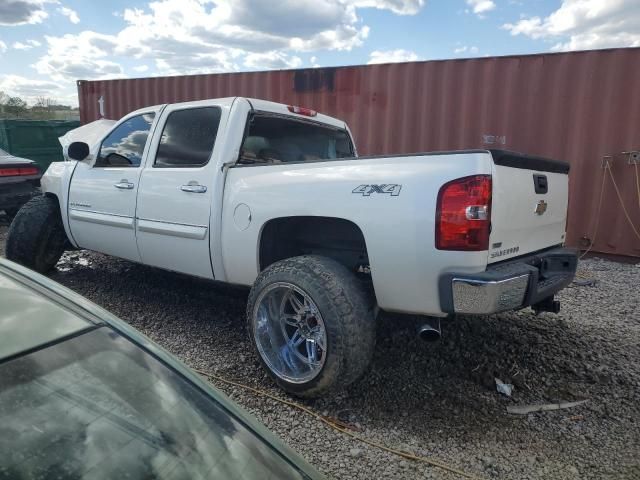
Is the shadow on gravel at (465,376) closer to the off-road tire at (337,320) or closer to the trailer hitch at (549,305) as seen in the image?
the off-road tire at (337,320)

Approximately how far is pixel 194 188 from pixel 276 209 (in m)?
0.78

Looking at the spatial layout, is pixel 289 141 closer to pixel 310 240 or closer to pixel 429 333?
pixel 310 240

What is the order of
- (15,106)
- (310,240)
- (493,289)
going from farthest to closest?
(15,106) < (310,240) < (493,289)

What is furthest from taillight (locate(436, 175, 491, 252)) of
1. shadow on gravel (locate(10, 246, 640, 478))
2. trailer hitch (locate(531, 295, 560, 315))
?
trailer hitch (locate(531, 295, 560, 315))

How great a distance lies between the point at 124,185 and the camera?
13.1 ft

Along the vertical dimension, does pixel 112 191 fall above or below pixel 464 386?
above

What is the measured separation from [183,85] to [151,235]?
6603 mm

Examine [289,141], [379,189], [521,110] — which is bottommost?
[379,189]

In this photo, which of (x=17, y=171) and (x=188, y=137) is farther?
(x=17, y=171)

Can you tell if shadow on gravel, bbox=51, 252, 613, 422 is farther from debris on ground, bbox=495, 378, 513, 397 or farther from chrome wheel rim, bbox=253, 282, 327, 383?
chrome wheel rim, bbox=253, 282, 327, 383

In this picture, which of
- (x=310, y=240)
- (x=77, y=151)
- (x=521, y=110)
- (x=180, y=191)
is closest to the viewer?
(x=310, y=240)

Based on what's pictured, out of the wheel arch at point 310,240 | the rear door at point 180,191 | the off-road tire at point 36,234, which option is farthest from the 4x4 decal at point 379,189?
the off-road tire at point 36,234

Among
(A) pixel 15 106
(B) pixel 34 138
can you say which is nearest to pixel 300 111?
(B) pixel 34 138

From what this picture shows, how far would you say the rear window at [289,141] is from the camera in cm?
363
